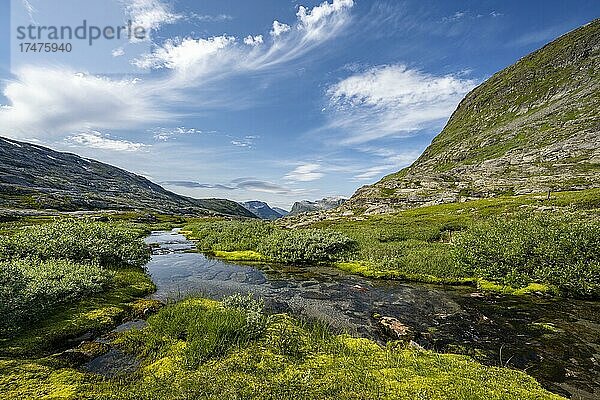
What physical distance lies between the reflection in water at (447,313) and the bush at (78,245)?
3.79 m

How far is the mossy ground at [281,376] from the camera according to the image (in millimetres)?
10414

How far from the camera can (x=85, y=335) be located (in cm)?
1575

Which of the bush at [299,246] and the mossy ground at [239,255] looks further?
the mossy ground at [239,255]

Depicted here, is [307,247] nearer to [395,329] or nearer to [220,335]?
[395,329]

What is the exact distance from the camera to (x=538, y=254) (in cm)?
2739

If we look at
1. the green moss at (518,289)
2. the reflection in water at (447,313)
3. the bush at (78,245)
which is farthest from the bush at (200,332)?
the green moss at (518,289)

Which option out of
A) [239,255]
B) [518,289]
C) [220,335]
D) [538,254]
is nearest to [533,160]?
[538,254]

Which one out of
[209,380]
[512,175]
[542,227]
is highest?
[512,175]

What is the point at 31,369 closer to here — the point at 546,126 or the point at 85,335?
the point at 85,335

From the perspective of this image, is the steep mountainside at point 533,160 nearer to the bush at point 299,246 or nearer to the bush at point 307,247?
the bush at point 299,246

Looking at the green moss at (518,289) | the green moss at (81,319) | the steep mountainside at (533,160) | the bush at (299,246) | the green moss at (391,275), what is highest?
the steep mountainside at (533,160)

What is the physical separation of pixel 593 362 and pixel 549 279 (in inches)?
556

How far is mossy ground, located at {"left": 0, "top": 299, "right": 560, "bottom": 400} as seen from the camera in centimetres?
1041

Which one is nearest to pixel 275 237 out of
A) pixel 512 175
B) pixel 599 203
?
pixel 599 203
